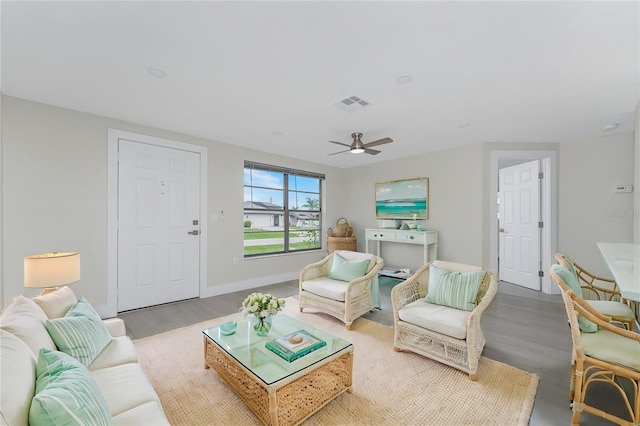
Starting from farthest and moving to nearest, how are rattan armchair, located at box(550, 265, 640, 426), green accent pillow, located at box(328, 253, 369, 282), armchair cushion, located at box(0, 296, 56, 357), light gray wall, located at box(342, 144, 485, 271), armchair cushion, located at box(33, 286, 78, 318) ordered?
1. light gray wall, located at box(342, 144, 485, 271)
2. green accent pillow, located at box(328, 253, 369, 282)
3. armchair cushion, located at box(33, 286, 78, 318)
4. rattan armchair, located at box(550, 265, 640, 426)
5. armchair cushion, located at box(0, 296, 56, 357)

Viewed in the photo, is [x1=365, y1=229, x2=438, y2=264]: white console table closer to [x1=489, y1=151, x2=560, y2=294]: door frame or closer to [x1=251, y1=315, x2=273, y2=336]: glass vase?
[x1=489, y1=151, x2=560, y2=294]: door frame

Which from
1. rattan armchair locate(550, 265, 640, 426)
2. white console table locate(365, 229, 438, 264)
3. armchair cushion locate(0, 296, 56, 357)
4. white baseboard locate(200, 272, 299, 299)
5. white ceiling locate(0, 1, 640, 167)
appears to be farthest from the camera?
white console table locate(365, 229, 438, 264)

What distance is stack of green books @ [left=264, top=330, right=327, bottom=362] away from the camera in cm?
179

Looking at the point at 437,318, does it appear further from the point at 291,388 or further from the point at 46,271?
the point at 46,271

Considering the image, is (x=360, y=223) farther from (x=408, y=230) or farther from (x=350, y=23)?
(x=350, y=23)

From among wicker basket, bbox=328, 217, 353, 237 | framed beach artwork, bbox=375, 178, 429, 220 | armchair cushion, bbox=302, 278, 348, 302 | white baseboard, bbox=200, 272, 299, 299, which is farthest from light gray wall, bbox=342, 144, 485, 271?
armchair cushion, bbox=302, 278, 348, 302

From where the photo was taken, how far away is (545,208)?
4.36 metres

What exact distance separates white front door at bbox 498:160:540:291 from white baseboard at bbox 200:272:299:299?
4062 mm

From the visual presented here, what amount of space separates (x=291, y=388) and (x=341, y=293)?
4.98 ft

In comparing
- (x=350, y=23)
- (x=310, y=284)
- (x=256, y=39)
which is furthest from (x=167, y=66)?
(x=310, y=284)

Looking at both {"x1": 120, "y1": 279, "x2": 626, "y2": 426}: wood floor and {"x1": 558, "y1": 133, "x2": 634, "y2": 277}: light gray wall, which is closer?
{"x1": 120, "y1": 279, "x2": 626, "y2": 426}: wood floor

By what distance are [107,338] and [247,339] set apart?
3.03ft

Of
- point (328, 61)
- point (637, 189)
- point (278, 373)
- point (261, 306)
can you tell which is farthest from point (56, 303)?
point (637, 189)

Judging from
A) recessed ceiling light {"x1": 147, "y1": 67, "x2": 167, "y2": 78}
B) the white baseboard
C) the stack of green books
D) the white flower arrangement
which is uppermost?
recessed ceiling light {"x1": 147, "y1": 67, "x2": 167, "y2": 78}
